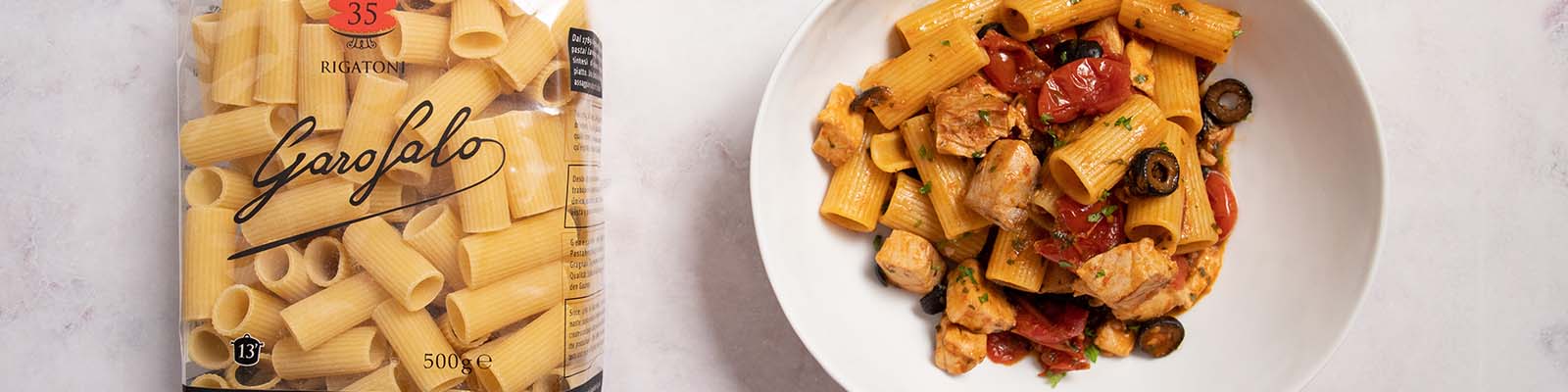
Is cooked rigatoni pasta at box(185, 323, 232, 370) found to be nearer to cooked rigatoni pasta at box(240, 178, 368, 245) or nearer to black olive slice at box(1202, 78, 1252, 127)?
cooked rigatoni pasta at box(240, 178, 368, 245)

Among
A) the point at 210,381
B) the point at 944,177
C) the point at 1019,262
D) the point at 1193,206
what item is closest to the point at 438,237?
the point at 210,381

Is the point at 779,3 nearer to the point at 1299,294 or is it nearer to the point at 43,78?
the point at 1299,294

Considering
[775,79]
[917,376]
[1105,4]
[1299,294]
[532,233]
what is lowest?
[917,376]

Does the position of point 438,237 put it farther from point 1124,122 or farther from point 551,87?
point 1124,122

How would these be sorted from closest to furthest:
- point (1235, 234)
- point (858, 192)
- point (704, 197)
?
point (858, 192) → point (1235, 234) → point (704, 197)

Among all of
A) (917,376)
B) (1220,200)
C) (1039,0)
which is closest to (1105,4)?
(1039,0)

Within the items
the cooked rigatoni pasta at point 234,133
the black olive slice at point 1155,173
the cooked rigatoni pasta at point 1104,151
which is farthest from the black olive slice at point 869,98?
the cooked rigatoni pasta at point 234,133

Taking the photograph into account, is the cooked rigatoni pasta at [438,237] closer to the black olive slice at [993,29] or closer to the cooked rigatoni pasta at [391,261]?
the cooked rigatoni pasta at [391,261]
